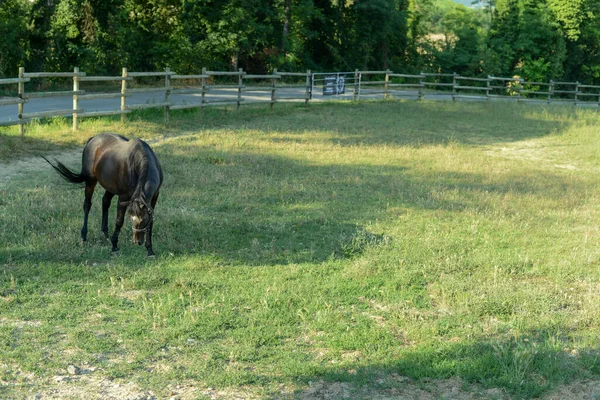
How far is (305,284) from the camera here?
6891mm

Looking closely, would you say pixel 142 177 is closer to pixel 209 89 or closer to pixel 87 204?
pixel 87 204

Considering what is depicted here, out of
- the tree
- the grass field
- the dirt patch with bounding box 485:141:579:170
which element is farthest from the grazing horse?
the tree

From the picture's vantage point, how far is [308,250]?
805 cm

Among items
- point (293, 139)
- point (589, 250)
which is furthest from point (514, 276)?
point (293, 139)

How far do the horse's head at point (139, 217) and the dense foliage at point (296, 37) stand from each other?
21113 mm

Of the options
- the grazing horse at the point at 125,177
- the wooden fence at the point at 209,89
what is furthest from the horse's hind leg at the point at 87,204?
the wooden fence at the point at 209,89

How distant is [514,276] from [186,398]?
4.11 meters

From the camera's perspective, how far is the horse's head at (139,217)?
7.07 meters

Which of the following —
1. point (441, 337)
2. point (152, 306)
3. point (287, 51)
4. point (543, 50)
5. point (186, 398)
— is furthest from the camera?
point (543, 50)

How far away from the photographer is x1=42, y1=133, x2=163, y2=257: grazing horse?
23.4ft

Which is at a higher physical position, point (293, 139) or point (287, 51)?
point (287, 51)

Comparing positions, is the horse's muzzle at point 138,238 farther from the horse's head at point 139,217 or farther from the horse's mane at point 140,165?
the horse's mane at point 140,165

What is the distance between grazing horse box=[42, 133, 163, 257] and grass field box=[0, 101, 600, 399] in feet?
1.33

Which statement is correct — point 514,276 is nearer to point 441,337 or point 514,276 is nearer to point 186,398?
point 441,337
